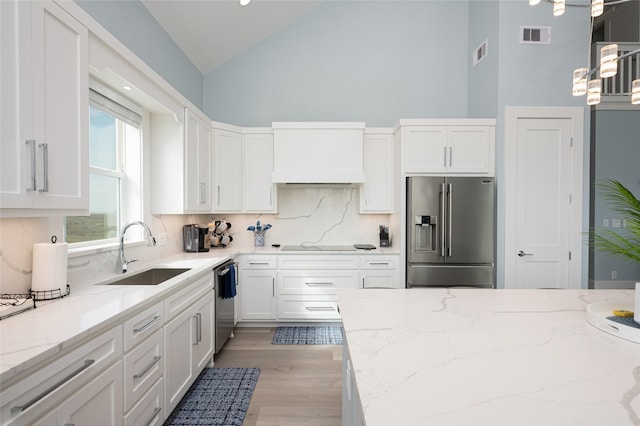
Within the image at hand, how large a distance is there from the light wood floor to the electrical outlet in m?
1.18

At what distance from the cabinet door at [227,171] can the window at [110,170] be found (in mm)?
923

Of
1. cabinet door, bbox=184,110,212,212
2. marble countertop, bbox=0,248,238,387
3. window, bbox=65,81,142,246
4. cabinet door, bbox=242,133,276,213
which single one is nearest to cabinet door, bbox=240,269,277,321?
cabinet door, bbox=242,133,276,213

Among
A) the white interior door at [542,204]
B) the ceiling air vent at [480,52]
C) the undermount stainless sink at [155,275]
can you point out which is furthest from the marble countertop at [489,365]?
the ceiling air vent at [480,52]

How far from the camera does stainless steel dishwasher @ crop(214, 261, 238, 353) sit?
279 centimetres

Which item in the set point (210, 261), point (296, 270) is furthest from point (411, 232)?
point (210, 261)

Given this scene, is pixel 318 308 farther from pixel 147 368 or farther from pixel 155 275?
pixel 147 368

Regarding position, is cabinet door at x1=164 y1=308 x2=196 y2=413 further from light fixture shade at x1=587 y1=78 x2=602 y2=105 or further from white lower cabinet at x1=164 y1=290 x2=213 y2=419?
light fixture shade at x1=587 y1=78 x2=602 y2=105

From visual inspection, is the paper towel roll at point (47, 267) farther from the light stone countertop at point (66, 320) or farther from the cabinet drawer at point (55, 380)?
the cabinet drawer at point (55, 380)

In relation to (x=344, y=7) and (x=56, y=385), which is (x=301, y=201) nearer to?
(x=344, y=7)

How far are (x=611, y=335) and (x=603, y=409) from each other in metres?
0.60

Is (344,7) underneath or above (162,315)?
above

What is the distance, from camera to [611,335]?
1121mm

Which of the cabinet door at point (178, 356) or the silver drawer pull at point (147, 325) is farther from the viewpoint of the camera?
the cabinet door at point (178, 356)

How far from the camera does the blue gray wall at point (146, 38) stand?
2.22 meters
